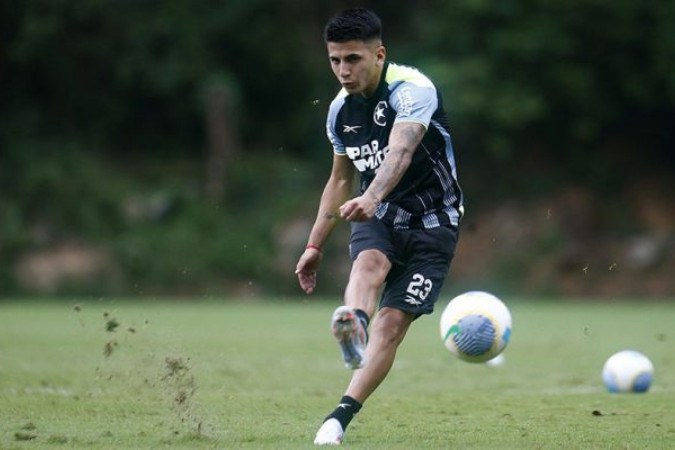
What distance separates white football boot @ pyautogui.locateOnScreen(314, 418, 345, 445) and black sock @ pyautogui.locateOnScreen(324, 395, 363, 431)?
0.03 metres

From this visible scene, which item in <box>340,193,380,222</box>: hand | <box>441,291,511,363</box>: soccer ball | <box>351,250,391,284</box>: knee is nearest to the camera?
<box>340,193,380,222</box>: hand

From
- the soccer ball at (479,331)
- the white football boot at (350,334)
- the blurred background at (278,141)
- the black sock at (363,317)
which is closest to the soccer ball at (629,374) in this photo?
the soccer ball at (479,331)

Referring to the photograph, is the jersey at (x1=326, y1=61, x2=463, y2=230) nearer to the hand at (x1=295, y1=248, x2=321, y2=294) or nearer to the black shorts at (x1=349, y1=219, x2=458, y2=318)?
the black shorts at (x1=349, y1=219, x2=458, y2=318)

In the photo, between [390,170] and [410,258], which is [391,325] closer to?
[410,258]

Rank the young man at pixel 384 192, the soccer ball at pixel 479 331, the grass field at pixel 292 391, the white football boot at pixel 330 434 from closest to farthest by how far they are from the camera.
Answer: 1. the white football boot at pixel 330 434
2. the young man at pixel 384 192
3. the grass field at pixel 292 391
4. the soccer ball at pixel 479 331

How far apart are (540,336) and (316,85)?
19.3m

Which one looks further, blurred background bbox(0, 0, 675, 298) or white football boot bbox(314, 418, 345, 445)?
blurred background bbox(0, 0, 675, 298)

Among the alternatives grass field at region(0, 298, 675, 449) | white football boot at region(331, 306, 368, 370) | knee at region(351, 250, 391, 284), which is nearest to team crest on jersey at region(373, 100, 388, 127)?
knee at region(351, 250, 391, 284)

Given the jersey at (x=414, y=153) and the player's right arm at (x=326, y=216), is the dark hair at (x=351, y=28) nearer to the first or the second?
the jersey at (x=414, y=153)

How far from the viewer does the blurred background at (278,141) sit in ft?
103

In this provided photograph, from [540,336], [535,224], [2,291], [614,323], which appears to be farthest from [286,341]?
[535,224]

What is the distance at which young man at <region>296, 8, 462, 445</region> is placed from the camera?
23.8 feet

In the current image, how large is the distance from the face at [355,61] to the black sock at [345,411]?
1.72 m

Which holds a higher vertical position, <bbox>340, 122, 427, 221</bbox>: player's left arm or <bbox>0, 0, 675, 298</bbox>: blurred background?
<bbox>0, 0, 675, 298</bbox>: blurred background
